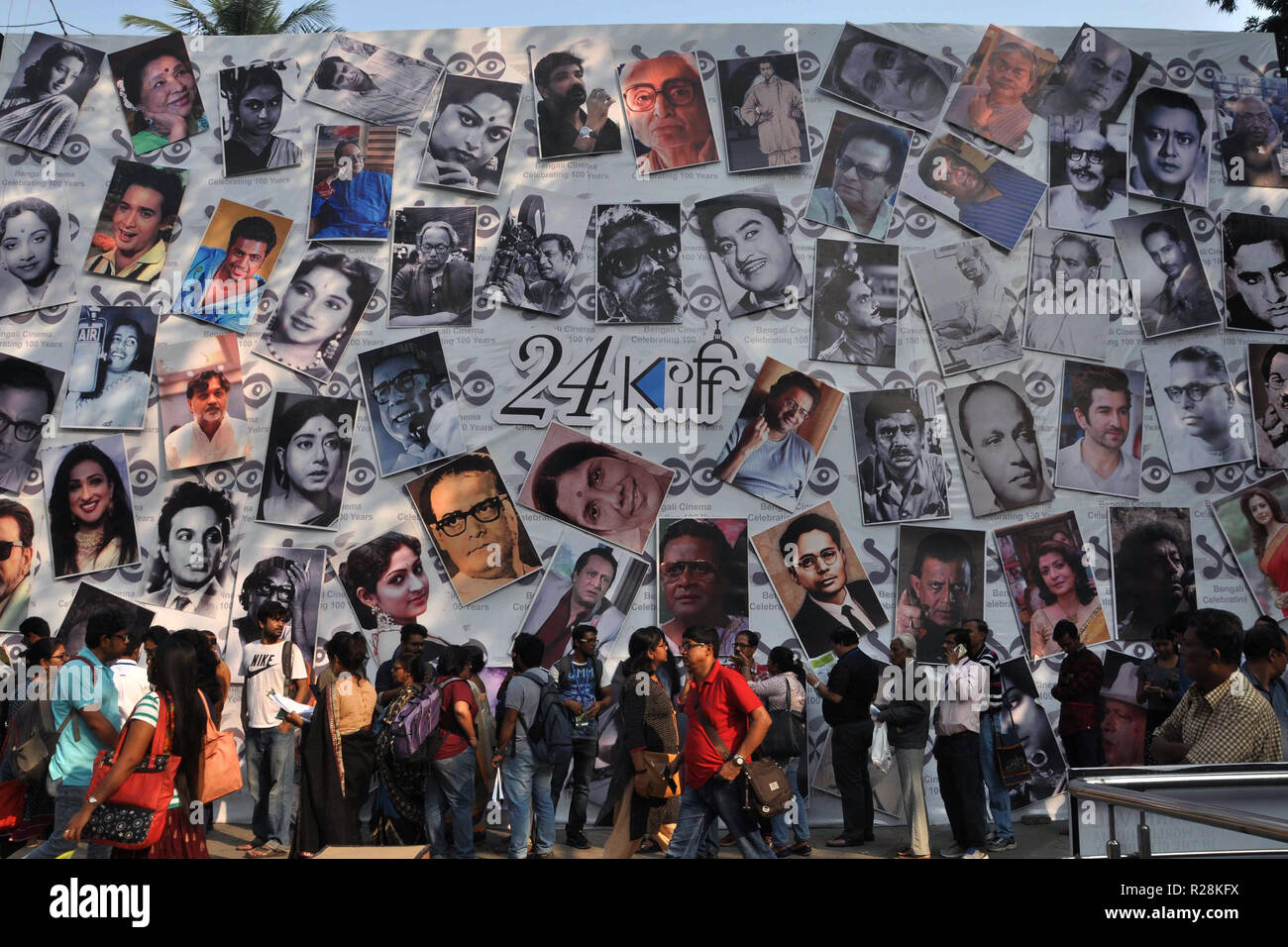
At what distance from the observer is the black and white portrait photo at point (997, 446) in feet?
34.6

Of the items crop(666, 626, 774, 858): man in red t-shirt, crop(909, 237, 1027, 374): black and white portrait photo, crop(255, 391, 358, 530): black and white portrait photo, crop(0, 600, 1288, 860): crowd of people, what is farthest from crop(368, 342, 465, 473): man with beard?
crop(666, 626, 774, 858): man in red t-shirt

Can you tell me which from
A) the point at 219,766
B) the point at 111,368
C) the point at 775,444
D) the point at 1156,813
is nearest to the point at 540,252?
the point at 775,444

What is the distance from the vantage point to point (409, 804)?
821cm

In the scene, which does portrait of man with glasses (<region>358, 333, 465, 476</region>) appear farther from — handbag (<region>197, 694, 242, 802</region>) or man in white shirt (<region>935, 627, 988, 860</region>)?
man in white shirt (<region>935, 627, 988, 860</region>)

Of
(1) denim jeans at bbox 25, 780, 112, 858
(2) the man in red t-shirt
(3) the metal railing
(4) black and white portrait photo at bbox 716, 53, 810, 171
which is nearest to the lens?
(3) the metal railing

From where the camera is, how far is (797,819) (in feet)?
30.1

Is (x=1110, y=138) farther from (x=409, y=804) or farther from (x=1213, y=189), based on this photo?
(x=409, y=804)

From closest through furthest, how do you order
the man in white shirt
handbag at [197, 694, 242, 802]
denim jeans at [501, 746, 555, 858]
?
handbag at [197, 694, 242, 802], denim jeans at [501, 746, 555, 858], the man in white shirt

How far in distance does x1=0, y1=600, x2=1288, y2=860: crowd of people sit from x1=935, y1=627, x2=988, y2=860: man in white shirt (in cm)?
1

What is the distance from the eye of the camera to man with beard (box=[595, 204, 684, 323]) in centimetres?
1069

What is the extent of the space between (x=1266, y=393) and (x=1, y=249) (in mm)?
11281

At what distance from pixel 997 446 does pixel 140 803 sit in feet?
25.0
